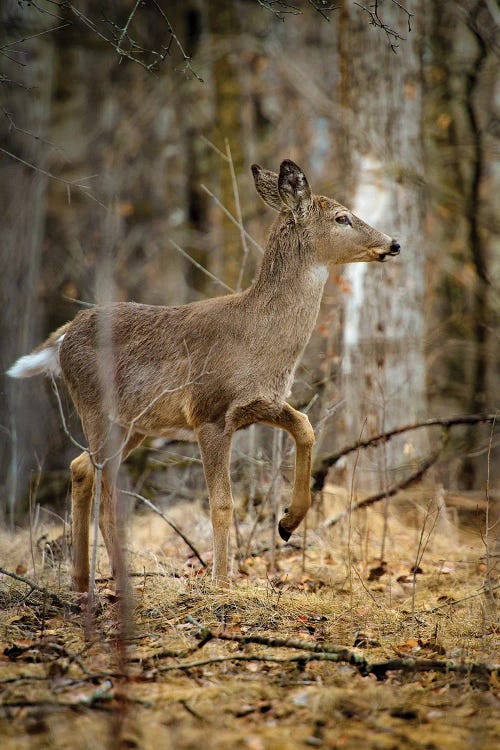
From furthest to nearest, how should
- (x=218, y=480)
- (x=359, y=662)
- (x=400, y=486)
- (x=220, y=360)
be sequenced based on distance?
(x=400, y=486), (x=220, y=360), (x=218, y=480), (x=359, y=662)

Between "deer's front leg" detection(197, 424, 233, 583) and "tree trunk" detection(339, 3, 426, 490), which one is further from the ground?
"tree trunk" detection(339, 3, 426, 490)

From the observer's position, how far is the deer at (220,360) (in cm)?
566

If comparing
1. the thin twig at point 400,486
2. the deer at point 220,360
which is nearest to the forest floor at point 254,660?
the thin twig at point 400,486

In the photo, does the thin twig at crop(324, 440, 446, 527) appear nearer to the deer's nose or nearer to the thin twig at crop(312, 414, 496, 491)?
the thin twig at crop(312, 414, 496, 491)

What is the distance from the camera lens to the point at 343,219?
6094 millimetres

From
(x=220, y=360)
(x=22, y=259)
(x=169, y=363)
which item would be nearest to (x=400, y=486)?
(x=220, y=360)

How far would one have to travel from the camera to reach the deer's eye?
6090 mm

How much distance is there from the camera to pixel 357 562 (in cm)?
671

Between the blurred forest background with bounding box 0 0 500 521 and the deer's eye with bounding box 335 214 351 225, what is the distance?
0.86 meters

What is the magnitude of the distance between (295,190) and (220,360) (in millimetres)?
1282

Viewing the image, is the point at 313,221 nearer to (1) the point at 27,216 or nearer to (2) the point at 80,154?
(1) the point at 27,216

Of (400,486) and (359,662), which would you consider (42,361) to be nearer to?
(400,486)

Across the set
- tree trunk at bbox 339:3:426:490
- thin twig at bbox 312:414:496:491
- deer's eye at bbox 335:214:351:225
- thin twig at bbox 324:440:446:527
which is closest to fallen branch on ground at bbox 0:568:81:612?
thin twig at bbox 312:414:496:491

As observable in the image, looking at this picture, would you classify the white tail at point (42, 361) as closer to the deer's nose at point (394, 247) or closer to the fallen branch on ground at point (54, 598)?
the fallen branch on ground at point (54, 598)
